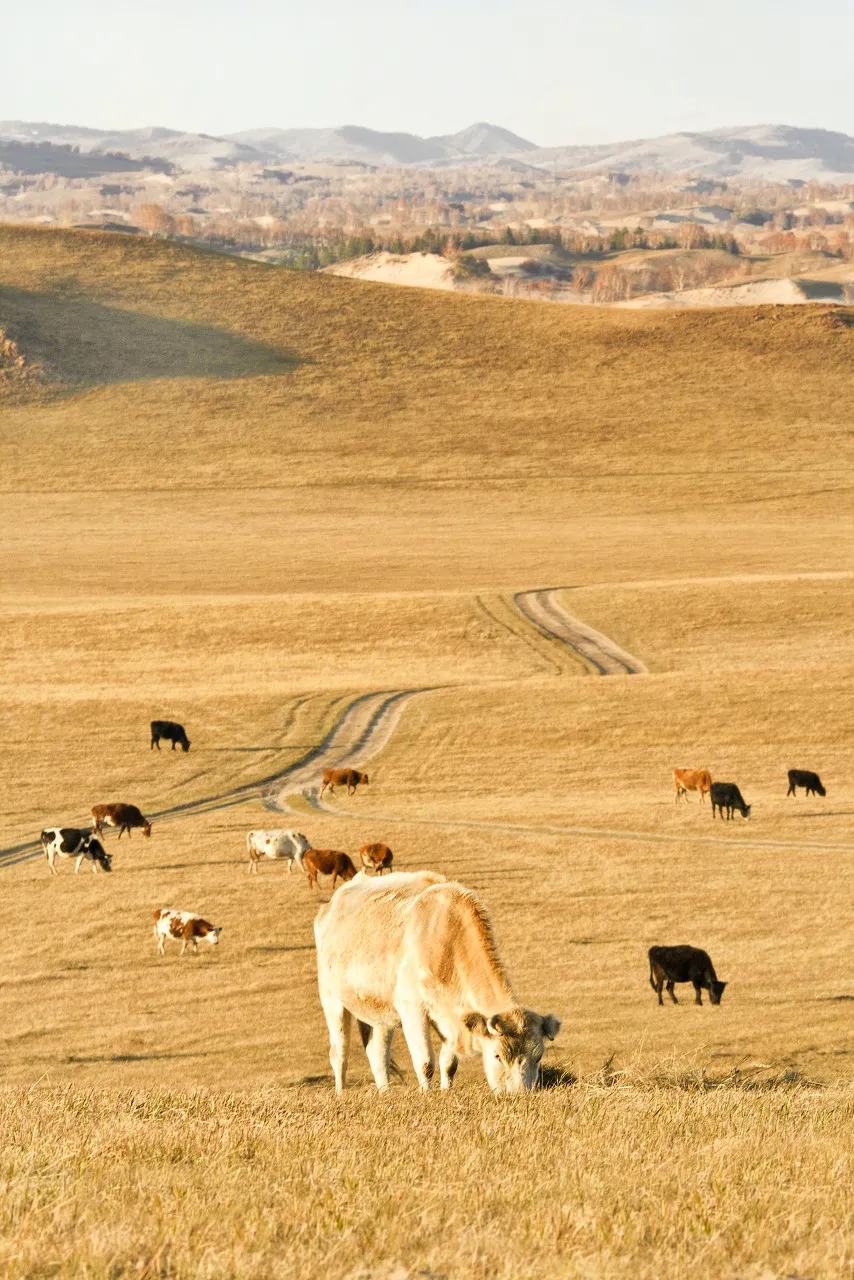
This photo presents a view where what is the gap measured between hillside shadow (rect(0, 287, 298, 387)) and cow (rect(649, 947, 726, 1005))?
399ft

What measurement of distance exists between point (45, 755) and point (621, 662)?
2373 centimetres

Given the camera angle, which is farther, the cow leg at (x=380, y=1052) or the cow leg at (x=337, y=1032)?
Answer: the cow leg at (x=337, y=1032)

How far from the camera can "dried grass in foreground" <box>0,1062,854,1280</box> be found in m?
6.71

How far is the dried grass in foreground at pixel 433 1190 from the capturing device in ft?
22.0

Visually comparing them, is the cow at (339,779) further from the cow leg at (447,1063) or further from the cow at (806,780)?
the cow leg at (447,1063)

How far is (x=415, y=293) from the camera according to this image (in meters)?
Answer: 160

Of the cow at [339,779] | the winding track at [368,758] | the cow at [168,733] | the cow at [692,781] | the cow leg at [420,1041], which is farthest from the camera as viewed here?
the cow at [168,733]

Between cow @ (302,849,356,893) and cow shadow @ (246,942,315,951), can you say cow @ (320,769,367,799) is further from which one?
cow shadow @ (246,942,315,951)

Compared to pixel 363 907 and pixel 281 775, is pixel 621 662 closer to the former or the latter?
pixel 281 775

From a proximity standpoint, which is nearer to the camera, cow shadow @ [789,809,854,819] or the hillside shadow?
cow shadow @ [789,809,854,819]

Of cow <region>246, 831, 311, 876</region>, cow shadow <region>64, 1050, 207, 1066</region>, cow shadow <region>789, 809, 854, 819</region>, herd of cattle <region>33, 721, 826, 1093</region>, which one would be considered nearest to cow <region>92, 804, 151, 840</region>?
cow <region>246, 831, 311, 876</region>

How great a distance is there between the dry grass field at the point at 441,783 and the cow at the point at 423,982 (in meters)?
0.61

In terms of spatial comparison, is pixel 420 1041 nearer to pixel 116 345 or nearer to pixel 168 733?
pixel 168 733

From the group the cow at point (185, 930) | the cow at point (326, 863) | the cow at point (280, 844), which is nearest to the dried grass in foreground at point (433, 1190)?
the cow at point (185, 930)
